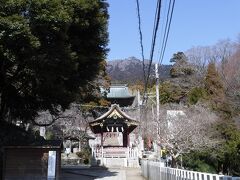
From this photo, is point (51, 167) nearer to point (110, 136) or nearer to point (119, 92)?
point (110, 136)

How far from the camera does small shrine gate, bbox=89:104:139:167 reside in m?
35.9

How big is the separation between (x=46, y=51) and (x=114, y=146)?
23664 mm

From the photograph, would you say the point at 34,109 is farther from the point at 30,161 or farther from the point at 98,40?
the point at 98,40

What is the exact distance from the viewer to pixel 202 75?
5634cm

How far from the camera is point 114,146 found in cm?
3841

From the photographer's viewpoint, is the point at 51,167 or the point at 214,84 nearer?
the point at 51,167

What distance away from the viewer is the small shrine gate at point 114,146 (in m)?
35.9

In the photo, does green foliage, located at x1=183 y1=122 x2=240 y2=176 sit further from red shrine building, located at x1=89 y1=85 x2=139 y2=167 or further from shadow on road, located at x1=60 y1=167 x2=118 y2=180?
shadow on road, located at x1=60 y1=167 x2=118 y2=180

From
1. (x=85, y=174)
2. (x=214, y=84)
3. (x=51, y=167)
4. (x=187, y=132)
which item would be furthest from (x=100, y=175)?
(x=214, y=84)

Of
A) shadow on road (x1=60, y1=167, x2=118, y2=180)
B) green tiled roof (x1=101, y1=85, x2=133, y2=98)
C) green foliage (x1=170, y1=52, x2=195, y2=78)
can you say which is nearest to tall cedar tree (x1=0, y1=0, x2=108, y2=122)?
shadow on road (x1=60, y1=167, x2=118, y2=180)

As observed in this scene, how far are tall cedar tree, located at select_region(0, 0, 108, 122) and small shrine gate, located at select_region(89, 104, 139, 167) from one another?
1490 centimetres

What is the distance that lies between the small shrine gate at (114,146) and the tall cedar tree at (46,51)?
1490cm

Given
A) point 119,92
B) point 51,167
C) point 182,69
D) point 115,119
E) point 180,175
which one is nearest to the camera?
point 180,175

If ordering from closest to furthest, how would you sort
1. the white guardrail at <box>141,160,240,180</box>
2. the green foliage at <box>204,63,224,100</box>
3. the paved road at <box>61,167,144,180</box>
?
the white guardrail at <box>141,160,240,180</box> → the paved road at <box>61,167,144,180</box> → the green foliage at <box>204,63,224,100</box>
